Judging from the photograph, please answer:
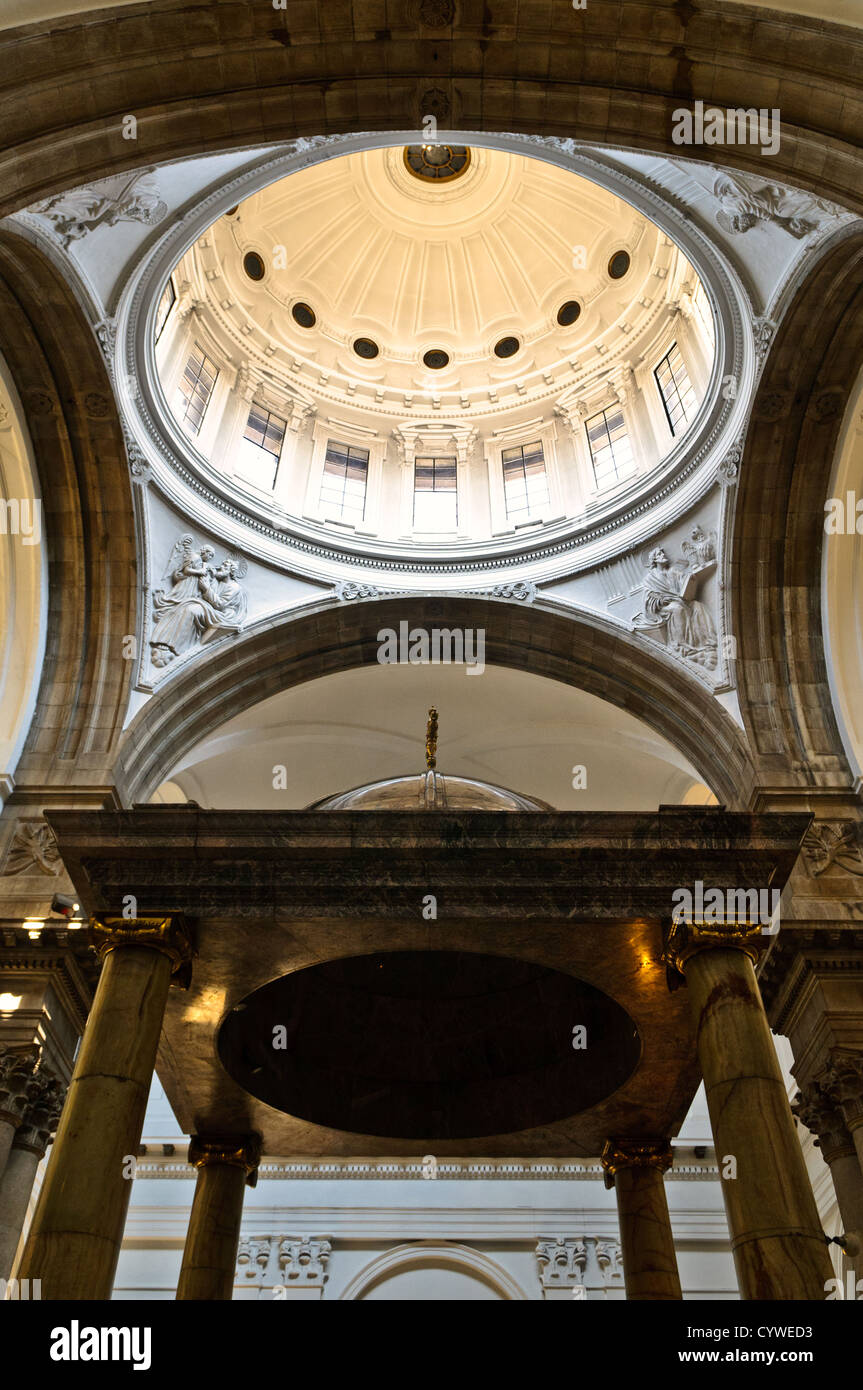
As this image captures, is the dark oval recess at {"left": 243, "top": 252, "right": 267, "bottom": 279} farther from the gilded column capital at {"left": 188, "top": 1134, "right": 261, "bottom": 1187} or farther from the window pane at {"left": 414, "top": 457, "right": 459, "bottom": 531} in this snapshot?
the gilded column capital at {"left": 188, "top": 1134, "right": 261, "bottom": 1187}

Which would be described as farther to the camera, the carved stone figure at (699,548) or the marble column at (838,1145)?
the carved stone figure at (699,548)

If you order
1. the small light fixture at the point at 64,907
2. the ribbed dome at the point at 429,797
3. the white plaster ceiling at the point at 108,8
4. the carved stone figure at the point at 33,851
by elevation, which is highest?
the white plaster ceiling at the point at 108,8

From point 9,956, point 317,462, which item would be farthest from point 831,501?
point 9,956

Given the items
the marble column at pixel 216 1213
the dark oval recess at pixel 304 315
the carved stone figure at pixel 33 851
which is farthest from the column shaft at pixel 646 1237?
the dark oval recess at pixel 304 315

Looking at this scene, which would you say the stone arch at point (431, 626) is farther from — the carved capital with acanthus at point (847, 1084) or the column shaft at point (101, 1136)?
the column shaft at point (101, 1136)

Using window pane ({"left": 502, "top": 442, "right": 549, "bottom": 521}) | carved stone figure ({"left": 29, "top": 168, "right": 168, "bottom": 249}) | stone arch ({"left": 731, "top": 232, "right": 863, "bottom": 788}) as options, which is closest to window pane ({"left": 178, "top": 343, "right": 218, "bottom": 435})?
carved stone figure ({"left": 29, "top": 168, "right": 168, "bottom": 249})

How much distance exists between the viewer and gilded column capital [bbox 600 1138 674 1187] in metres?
9.08

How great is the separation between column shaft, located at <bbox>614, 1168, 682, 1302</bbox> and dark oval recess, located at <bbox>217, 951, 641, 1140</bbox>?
77cm

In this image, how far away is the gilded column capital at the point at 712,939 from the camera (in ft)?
23.5

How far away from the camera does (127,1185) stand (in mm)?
6398

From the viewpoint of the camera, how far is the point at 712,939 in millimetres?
7180

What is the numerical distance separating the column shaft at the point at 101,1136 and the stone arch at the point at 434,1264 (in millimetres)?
13410

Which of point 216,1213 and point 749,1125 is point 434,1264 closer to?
point 216,1213

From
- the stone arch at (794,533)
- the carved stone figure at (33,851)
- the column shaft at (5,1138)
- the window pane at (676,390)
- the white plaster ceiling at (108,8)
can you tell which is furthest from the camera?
the window pane at (676,390)
